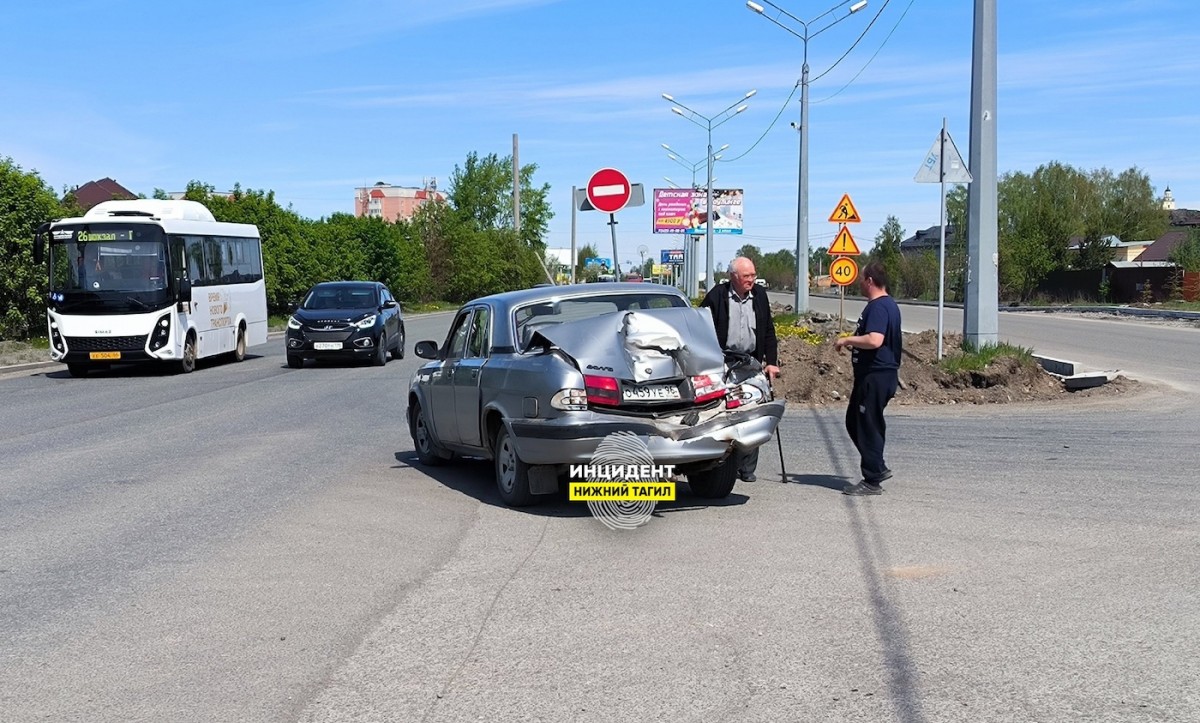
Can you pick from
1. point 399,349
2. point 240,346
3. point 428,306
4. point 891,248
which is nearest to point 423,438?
point 399,349

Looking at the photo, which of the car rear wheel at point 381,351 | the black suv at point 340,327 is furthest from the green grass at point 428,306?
the car rear wheel at point 381,351

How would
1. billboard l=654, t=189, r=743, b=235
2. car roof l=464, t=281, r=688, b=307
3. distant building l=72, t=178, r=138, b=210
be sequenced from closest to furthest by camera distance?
1. car roof l=464, t=281, r=688, b=307
2. billboard l=654, t=189, r=743, b=235
3. distant building l=72, t=178, r=138, b=210

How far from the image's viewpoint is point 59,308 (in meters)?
23.4

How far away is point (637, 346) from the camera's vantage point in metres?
8.55

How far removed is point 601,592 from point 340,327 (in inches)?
756

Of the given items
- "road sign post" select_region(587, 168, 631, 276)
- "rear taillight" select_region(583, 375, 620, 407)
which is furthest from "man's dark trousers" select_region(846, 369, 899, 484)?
"road sign post" select_region(587, 168, 631, 276)

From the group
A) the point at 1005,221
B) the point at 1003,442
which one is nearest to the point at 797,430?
the point at 1003,442

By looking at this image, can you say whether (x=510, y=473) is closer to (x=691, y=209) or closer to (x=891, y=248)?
(x=691, y=209)

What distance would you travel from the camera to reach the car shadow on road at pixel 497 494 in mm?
9070

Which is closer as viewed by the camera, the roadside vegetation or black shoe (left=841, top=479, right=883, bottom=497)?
black shoe (left=841, top=479, right=883, bottom=497)

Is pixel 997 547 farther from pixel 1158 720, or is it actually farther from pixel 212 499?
pixel 212 499

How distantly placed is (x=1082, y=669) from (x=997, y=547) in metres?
2.46

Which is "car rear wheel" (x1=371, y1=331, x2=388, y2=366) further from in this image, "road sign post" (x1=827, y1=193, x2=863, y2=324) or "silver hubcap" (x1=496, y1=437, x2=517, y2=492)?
"silver hubcap" (x1=496, y1=437, x2=517, y2=492)

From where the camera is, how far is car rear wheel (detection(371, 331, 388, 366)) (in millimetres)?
25453
